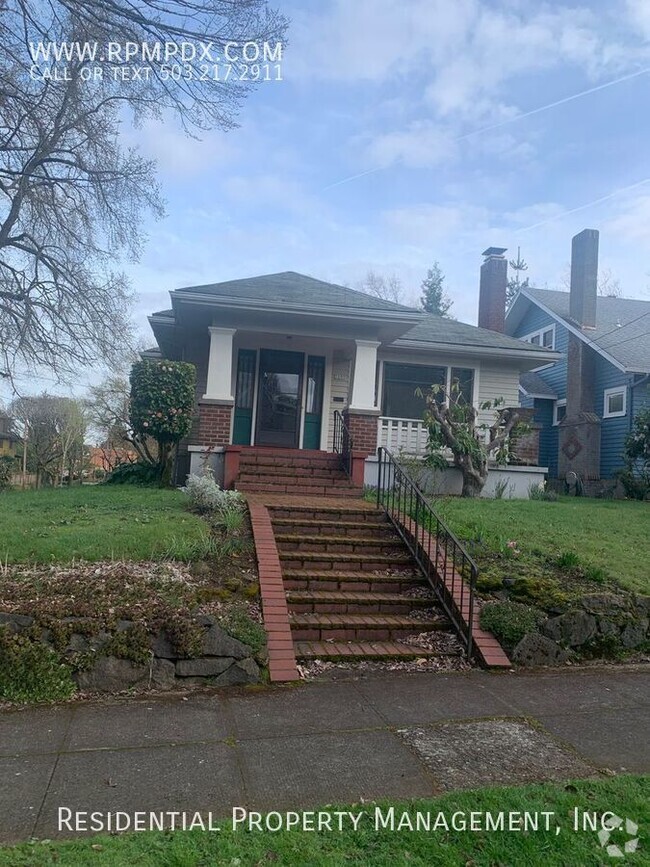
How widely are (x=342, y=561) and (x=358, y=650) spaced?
1.42 meters

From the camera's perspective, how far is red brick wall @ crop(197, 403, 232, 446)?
1068 centimetres

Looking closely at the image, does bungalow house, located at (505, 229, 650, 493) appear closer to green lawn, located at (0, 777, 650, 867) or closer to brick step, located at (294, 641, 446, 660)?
brick step, located at (294, 641, 446, 660)

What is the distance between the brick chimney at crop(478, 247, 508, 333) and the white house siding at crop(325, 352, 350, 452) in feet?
24.8

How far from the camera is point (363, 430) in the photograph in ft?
36.6

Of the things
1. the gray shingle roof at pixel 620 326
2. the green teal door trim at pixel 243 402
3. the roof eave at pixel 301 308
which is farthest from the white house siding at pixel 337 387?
the gray shingle roof at pixel 620 326

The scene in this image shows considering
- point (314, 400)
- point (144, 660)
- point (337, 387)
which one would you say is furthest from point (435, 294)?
point (144, 660)

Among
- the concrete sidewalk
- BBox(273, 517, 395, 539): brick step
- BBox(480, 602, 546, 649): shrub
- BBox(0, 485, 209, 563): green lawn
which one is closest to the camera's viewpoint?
the concrete sidewalk

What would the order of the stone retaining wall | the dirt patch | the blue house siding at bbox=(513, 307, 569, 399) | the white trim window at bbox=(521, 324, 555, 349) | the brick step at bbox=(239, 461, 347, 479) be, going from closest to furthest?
1. the dirt patch
2. the stone retaining wall
3. the brick step at bbox=(239, 461, 347, 479)
4. the blue house siding at bbox=(513, 307, 569, 399)
5. the white trim window at bbox=(521, 324, 555, 349)

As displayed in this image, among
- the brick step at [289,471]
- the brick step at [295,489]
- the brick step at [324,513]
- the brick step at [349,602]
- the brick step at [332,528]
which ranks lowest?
the brick step at [349,602]

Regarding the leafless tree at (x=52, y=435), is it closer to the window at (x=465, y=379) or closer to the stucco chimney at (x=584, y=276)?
the window at (x=465, y=379)

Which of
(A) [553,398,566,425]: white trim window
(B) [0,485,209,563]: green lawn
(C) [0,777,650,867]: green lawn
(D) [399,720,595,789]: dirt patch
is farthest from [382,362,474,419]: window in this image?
(C) [0,777,650,867]: green lawn

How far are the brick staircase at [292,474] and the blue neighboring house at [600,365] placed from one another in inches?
298

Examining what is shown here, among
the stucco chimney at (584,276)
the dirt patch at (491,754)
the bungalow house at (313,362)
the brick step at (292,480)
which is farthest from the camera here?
the stucco chimney at (584,276)

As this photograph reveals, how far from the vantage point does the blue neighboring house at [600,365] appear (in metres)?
17.5
